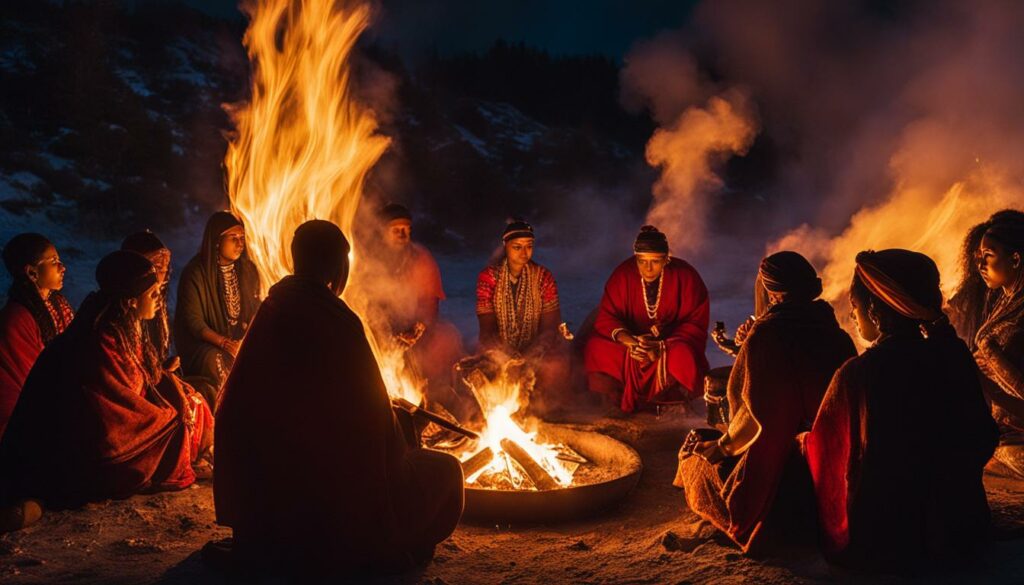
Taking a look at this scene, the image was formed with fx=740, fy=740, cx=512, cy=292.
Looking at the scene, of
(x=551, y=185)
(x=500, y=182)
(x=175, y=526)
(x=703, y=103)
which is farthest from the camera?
(x=551, y=185)

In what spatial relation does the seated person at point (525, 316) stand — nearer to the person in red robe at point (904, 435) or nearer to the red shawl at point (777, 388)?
the red shawl at point (777, 388)

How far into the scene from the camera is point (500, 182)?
1075 inches

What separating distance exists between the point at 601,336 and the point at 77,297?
9.24m

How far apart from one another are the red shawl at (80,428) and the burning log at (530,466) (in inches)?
90.4

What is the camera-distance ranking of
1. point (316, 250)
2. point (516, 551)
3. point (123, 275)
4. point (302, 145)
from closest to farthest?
1. point (316, 250)
2. point (516, 551)
3. point (123, 275)
4. point (302, 145)

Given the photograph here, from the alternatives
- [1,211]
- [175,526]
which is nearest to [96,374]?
[175,526]

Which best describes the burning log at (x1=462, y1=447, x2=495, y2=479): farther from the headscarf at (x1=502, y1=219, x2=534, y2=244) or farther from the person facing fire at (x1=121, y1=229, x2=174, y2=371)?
the headscarf at (x1=502, y1=219, x2=534, y2=244)

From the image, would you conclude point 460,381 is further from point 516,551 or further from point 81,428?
point 81,428

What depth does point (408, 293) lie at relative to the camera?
795cm

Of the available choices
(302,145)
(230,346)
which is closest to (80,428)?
(230,346)

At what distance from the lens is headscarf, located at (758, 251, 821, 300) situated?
3.61 m

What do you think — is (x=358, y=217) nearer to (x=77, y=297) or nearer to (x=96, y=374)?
(x=77, y=297)

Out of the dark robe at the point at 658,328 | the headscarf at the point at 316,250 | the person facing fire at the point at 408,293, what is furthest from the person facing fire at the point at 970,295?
the person facing fire at the point at 408,293

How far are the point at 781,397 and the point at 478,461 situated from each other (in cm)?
236
